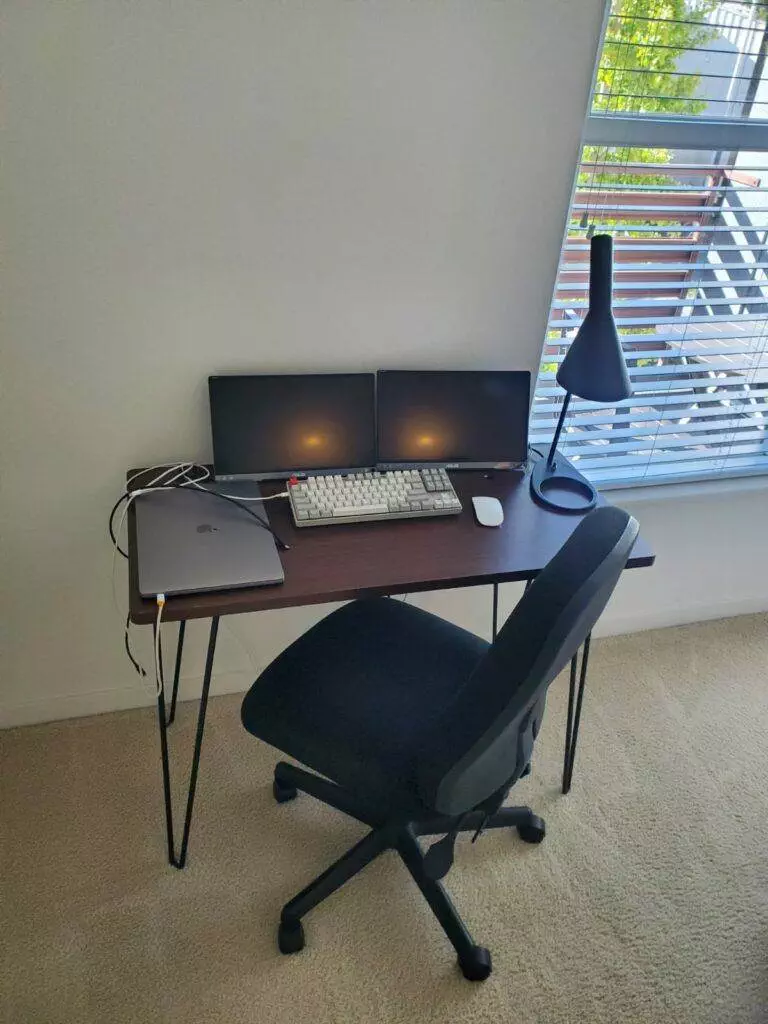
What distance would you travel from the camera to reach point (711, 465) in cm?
214

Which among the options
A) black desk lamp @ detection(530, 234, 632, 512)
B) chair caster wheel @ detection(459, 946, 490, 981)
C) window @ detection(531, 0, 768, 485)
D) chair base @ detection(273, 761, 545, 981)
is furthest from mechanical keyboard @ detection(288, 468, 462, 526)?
chair caster wheel @ detection(459, 946, 490, 981)

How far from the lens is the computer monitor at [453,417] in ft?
5.22

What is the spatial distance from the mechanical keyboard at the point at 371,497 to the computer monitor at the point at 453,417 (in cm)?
7

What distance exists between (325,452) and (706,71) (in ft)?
3.77

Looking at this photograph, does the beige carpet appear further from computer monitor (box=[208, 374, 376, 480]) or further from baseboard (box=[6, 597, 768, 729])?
computer monitor (box=[208, 374, 376, 480])

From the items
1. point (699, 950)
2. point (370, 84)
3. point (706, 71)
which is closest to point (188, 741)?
point (699, 950)

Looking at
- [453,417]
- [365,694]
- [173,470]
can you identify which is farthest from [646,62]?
[365,694]

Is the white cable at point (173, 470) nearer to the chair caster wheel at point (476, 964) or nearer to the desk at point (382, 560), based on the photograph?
the desk at point (382, 560)

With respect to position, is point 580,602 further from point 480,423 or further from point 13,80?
point 13,80

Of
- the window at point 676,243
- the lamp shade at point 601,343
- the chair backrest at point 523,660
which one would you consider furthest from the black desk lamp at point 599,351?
the chair backrest at point 523,660

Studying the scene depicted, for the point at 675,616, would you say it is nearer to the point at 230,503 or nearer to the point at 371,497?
the point at 371,497

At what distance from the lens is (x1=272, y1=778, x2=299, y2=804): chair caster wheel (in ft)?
5.50

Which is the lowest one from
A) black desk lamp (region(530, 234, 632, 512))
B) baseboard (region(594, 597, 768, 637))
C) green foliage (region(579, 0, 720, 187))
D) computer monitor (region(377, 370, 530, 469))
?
baseboard (region(594, 597, 768, 637))

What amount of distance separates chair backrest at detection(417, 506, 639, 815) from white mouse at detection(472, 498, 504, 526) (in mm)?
407
